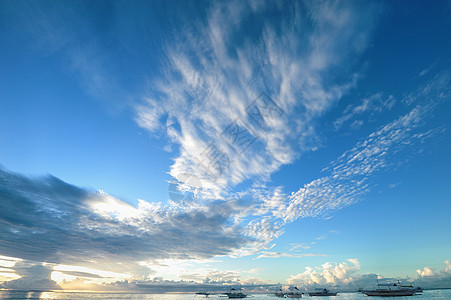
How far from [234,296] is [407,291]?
6017 inches

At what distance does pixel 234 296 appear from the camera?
7672 inches

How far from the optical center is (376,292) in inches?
6452

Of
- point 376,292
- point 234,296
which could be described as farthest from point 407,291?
point 234,296

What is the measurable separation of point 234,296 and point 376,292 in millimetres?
127618

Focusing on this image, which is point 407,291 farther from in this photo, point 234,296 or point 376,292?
point 234,296

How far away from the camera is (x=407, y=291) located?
535 feet

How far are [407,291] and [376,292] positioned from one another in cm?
2601

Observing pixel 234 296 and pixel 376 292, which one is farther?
pixel 234 296

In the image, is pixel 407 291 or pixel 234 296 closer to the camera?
pixel 407 291
